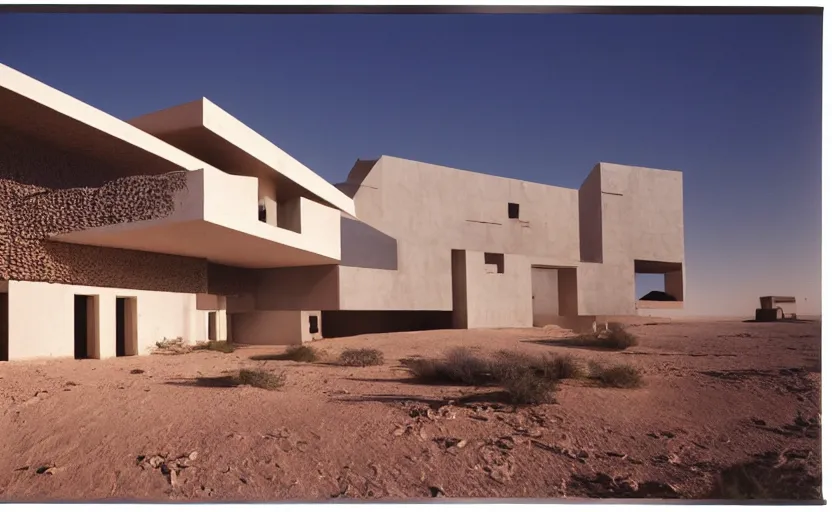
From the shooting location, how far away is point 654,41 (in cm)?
862

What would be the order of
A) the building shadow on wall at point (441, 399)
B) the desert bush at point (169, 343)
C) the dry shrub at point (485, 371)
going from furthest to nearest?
the desert bush at point (169, 343)
the dry shrub at point (485, 371)
the building shadow on wall at point (441, 399)

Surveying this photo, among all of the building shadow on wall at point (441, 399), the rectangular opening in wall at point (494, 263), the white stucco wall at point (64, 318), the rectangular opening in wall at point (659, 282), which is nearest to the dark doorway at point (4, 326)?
the white stucco wall at point (64, 318)

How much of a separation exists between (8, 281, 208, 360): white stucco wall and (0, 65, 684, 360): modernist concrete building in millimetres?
34

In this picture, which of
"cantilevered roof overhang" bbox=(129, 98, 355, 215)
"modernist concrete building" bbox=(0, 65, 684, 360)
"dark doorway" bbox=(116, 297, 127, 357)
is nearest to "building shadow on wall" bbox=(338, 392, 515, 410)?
"modernist concrete building" bbox=(0, 65, 684, 360)

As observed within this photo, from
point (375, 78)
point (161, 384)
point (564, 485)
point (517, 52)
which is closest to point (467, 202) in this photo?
point (375, 78)

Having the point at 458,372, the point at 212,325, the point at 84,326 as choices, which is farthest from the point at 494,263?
the point at 458,372

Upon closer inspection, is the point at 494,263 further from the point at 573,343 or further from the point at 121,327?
the point at 121,327

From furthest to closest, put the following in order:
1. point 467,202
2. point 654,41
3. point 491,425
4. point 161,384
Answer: point 467,202, point 161,384, point 654,41, point 491,425

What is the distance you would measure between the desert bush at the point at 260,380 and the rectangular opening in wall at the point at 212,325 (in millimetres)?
8935

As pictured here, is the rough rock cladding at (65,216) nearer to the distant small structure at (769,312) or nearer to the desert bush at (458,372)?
the desert bush at (458,372)

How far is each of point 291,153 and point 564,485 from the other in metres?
13.9

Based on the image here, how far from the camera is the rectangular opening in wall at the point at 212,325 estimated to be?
18.0 m

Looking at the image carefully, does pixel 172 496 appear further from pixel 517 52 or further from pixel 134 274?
pixel 134 274

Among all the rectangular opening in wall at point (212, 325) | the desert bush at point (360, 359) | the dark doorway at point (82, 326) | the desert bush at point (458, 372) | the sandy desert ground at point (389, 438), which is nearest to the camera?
the sandy desert ground at point (389, 438)
